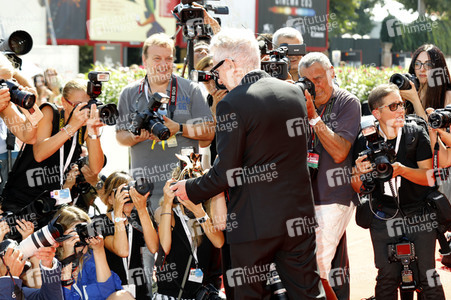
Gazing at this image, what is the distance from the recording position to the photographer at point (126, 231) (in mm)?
4711

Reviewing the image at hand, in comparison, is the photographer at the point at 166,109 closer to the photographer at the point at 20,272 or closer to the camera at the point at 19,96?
the camera at the point at 19,96

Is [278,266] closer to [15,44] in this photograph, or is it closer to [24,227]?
[24,227]

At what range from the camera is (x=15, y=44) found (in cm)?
478

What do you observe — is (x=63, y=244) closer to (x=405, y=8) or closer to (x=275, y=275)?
(x=275, y=275)

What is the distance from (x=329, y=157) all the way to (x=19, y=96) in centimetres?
220

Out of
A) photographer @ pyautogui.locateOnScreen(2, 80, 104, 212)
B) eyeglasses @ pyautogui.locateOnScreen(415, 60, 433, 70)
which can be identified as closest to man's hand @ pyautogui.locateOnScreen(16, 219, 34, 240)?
photographer @ pyautogui.locateOnScreen(2, 80, 104, 212)

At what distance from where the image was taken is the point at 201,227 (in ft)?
15.7

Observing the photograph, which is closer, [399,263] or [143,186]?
[143,186]

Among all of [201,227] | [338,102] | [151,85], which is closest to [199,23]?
[151,85]

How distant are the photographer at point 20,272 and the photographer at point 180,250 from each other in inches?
32.4

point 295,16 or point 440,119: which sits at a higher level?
point 295,16

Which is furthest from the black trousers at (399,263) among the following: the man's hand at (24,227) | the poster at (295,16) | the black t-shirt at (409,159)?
the poster at (295,16)

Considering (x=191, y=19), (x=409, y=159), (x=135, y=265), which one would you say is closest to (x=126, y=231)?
(x=135, y=265)

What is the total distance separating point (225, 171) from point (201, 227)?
128 centimetres
